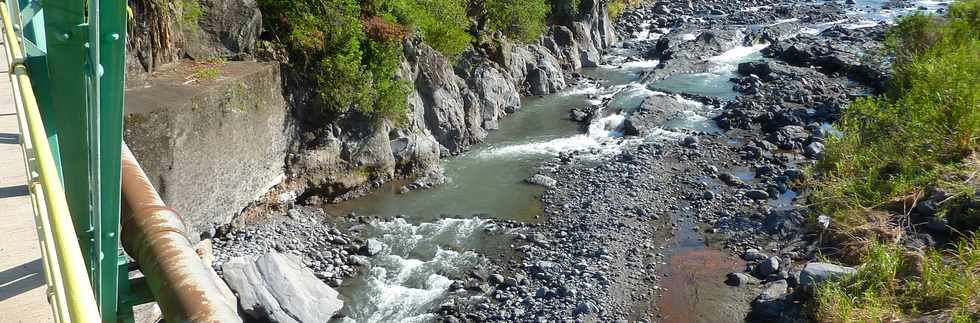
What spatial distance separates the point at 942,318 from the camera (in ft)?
33.2

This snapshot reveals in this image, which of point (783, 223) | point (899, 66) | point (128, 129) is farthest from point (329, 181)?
Result: point (899, 66)

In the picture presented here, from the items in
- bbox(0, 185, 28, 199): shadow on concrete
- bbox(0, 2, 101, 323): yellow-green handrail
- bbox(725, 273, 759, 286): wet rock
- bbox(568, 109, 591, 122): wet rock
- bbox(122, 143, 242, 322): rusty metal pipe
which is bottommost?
bbox(725, 273, 759, 286): wet rock

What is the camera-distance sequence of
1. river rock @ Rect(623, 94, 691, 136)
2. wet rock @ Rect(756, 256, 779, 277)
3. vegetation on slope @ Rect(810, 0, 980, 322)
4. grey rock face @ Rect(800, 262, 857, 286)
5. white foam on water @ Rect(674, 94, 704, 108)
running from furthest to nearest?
white foam on water @ Rect(674, 94, 704, 108)
river rock @ Rect(623, 94, 691, 136)
wet rock @ Rect(756, 256, 779, 277)
grey rock face @ Rect(800, 262, 857, 286)
vegetation on slope @ Rect(810, 0, 980, 322)

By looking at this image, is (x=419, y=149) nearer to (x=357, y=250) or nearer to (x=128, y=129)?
(x=357, y=250)

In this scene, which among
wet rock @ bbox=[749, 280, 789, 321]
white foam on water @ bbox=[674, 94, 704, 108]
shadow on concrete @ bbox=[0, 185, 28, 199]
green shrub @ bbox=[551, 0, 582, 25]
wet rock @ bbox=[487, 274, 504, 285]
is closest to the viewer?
shadow on concrete @ bbox=[0, 185, 28, 199]

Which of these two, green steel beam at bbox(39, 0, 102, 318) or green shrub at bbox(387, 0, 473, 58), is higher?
green steel beam at bbox(39, 0, 102, 318)

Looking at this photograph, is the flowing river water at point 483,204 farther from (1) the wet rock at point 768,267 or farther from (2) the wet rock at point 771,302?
(2) the wet rock at point 771,302

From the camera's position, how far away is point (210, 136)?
13484 mm

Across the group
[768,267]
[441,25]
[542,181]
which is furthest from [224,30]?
[768,267]

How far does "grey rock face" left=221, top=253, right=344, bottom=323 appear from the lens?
1138 cm

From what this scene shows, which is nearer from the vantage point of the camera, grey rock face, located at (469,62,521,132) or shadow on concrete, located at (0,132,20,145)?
shadow on concrete, located at (0,132,20,145)

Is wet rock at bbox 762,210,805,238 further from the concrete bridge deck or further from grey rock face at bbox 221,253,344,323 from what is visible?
the concrete bridge deck

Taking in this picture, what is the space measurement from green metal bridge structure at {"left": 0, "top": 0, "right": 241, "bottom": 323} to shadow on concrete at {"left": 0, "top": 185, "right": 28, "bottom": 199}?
2067 mm

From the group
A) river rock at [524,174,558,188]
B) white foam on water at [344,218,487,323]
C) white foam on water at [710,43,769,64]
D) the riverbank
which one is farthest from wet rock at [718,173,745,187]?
white foam on water at [710,43,769,64]
